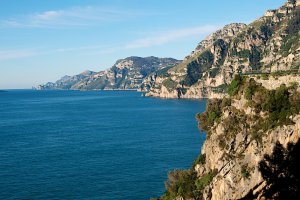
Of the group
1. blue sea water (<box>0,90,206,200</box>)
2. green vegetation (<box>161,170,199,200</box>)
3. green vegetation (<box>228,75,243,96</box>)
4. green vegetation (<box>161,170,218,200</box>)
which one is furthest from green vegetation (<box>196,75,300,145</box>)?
blue sea water (<box>0,90,206,200</box>)

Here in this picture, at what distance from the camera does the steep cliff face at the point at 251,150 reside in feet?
184

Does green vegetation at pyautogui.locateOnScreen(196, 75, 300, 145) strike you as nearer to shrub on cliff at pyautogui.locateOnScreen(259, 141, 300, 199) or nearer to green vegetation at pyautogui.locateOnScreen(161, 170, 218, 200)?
shrub on cliff at pyautogui.locateOnScreen(259, 141, 300, 199)

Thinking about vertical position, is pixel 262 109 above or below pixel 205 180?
above

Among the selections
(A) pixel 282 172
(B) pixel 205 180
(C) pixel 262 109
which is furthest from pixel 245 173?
(C) pixel 262 109

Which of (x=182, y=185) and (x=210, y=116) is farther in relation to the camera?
(x=210, y=116)

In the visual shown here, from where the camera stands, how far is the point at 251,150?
59.5m

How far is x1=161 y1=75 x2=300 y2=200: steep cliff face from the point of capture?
184ft

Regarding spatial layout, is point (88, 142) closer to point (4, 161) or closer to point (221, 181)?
point (4, 161)

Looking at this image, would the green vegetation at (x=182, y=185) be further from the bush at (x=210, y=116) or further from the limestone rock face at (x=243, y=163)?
the bush at (x=210, y=116)

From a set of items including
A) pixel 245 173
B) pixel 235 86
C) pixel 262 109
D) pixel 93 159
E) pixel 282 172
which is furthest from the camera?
pixel 93 159

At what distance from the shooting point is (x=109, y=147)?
139 metres

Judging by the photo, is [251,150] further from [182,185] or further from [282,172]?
[182,185]

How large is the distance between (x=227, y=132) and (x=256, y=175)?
10823mm

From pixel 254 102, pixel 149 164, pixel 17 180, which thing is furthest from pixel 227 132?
pixel 17 180
